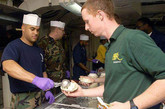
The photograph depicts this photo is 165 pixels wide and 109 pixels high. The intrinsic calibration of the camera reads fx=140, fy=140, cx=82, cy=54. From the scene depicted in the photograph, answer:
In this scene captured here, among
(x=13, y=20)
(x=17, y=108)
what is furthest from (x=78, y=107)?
(x=13, y=20)

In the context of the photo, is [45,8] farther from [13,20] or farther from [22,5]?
[13,20]

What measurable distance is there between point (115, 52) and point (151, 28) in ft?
7.60

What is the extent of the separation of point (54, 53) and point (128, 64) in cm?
211

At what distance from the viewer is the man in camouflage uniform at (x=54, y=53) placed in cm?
272

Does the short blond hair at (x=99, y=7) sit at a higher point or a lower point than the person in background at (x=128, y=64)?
higher

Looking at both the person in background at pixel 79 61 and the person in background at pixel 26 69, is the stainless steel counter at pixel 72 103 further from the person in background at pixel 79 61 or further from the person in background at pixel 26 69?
the person in background at pixel 79 61

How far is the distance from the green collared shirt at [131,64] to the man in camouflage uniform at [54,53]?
1930 millimetres

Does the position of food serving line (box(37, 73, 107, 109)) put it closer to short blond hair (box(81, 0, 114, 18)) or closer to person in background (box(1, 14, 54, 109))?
person in background (box(1, 14, 54, 109))

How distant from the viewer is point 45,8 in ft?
9.50

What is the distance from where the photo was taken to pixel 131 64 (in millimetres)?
812

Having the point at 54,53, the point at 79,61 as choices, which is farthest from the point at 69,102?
the point at 79,61

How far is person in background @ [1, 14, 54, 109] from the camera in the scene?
56.2 inches

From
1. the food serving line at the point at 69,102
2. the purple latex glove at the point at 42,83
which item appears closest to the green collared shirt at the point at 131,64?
the food serving line at the point at 69,102

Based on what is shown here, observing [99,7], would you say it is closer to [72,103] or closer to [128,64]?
[128,64]
